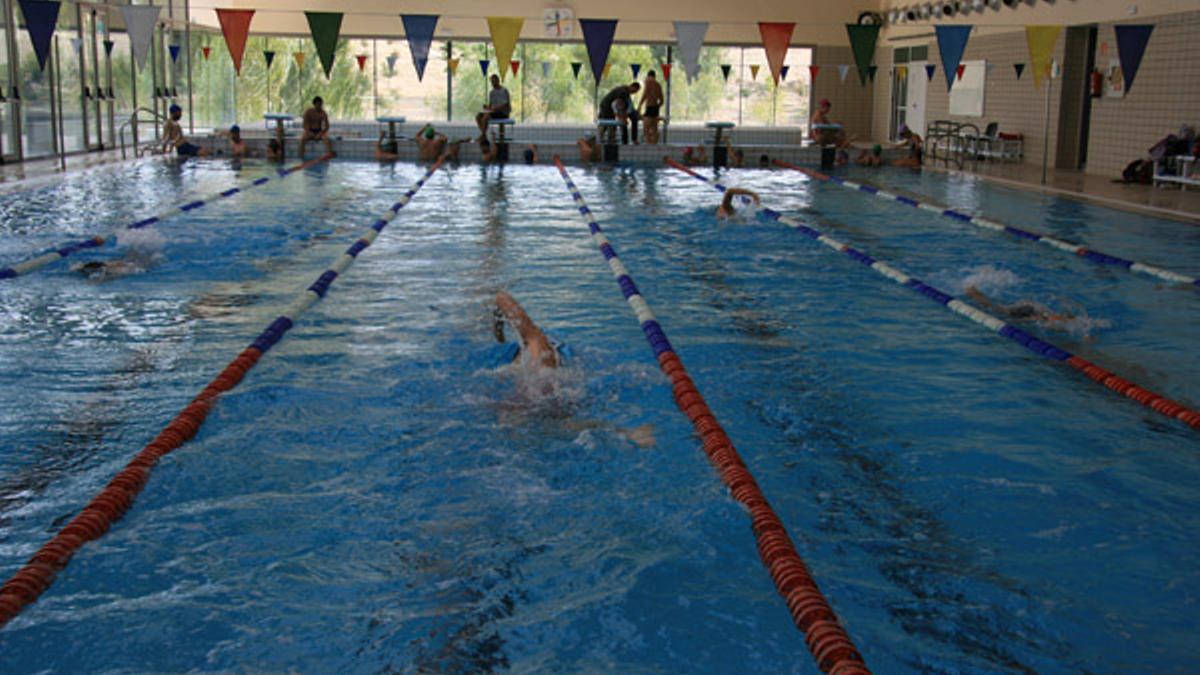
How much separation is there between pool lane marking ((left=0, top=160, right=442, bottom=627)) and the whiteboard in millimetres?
15565

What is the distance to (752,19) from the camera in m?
22.4

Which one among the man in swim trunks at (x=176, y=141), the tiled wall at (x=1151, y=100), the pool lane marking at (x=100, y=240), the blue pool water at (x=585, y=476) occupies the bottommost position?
the blue pool water at (x=585, y=476)

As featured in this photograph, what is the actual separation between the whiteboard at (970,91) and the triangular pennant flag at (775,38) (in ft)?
18.0

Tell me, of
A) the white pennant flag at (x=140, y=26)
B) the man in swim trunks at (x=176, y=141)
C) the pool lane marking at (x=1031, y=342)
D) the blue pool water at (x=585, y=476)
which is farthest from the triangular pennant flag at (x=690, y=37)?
the man in swim trunks at (x=176, y=141)

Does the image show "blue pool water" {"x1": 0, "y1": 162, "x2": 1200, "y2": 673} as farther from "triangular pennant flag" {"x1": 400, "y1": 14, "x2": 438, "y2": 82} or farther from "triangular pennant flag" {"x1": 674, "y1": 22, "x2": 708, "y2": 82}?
"triangular pennant flag" {"x1": 674, "y1": 22, "x2": 708, "y2": 82}

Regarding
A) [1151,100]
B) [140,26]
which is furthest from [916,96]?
[140,26]

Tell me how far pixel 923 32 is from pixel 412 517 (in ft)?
63.7

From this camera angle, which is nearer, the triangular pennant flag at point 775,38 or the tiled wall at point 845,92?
the triangular pennant flag at point 775,38

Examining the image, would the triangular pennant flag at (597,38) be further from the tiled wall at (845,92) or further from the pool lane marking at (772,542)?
the tiled wall at (845,92)

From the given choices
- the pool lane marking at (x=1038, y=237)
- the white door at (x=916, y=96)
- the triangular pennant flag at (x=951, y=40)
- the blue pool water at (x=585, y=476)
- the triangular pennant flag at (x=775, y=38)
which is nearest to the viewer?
the blue pool water at (x=585, y=476)

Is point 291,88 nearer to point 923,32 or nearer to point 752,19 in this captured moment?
point 752,19

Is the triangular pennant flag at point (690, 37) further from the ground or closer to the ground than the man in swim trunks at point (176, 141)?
further from the ground

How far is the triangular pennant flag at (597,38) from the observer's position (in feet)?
44.1

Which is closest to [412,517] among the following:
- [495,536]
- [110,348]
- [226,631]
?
[495,536]
